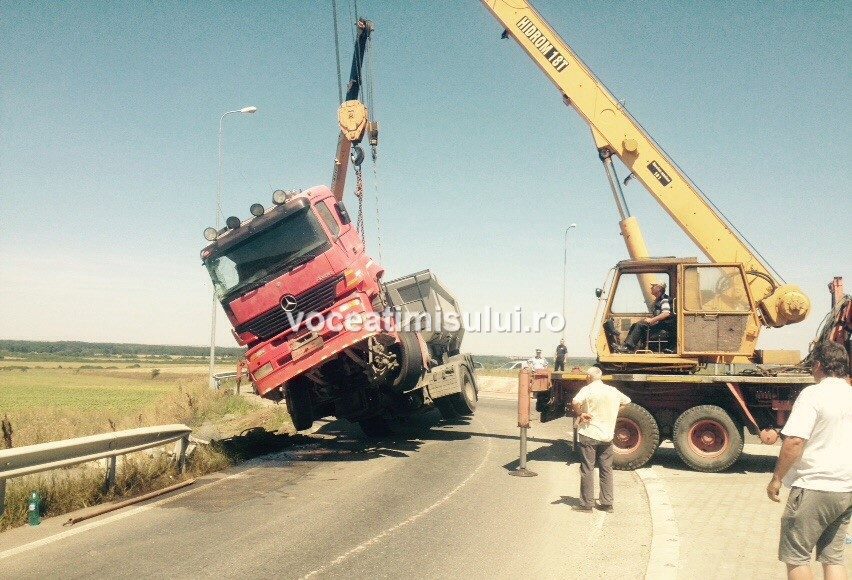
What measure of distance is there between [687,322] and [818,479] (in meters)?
6.09

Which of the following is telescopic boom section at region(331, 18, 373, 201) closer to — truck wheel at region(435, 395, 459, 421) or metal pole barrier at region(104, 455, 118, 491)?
truck wheel at region(435, 395, 459, 421)

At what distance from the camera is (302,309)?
32.0ft

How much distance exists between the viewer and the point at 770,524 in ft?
20.2

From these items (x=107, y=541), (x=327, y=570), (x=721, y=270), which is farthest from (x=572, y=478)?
(x=107, y=541)

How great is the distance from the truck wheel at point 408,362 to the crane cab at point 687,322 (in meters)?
3.15

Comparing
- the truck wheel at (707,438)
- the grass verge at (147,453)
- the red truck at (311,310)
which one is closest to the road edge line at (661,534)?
the truck wheel at (707,438)

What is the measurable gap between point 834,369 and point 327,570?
385 centimetres

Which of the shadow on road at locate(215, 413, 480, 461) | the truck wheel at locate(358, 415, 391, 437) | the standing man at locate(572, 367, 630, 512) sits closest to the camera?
the standing man at locate(572, 367, 630, 512)

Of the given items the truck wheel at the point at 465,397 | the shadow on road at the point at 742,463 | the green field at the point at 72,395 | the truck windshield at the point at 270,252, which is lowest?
the green field at the point at 72,395

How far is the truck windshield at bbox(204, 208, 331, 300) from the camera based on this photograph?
9.98m

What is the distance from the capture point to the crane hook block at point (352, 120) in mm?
13984

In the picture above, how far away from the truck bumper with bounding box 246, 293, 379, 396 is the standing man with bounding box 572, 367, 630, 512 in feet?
12.1

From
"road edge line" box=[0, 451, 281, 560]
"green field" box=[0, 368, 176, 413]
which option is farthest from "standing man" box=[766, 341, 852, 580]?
"green field" box=[0, 368, 176, 413]

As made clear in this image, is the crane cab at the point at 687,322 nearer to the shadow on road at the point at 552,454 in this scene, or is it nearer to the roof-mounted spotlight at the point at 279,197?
the shadow on road at the point at 552,454
